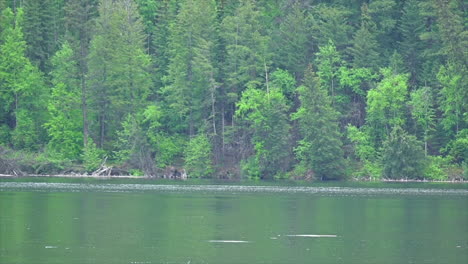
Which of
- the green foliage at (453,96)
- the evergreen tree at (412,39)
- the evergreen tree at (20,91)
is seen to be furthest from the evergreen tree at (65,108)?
the green foliage at (453,96)

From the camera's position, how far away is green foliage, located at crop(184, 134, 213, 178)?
290 feet

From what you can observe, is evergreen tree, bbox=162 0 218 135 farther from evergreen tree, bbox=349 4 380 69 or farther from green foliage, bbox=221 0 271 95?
evergreen tree, bbox=349 4 380 69

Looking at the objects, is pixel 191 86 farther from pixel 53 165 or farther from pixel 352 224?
pixel 352 224

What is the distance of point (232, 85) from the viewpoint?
92688mm

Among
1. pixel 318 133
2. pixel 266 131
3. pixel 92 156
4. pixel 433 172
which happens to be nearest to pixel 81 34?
pixel 92 156

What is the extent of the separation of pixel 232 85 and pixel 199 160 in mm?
8402

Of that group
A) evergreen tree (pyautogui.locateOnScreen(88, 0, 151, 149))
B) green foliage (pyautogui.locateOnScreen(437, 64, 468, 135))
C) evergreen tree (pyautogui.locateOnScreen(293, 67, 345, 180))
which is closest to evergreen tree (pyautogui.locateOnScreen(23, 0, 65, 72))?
evergreen tree (pyautogui.locateOnScreen(88, 0, 151, 149))

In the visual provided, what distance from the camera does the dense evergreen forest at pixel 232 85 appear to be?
8694 cm

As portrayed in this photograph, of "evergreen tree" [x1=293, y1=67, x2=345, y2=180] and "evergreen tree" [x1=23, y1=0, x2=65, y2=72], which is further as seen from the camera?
"evergreen tree" [x1=23, y1=0, x2=65, y2=72]

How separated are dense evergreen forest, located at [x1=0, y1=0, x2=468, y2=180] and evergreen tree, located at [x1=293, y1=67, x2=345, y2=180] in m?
0.15

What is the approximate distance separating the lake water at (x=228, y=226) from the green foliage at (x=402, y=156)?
639 inches

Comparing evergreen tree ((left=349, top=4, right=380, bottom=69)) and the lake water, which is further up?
evergreen tree ((left=349, top=4, right=380, bottom=69))

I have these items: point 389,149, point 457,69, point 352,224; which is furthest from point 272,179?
point 352,224

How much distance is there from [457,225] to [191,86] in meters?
53.8
